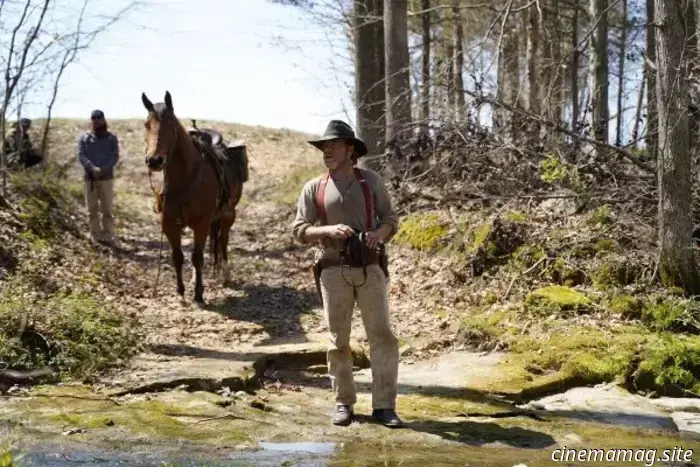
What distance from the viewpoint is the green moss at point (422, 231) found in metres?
11.7

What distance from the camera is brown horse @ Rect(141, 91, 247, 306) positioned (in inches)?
412

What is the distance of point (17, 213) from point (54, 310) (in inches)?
204

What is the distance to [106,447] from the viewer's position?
540 centimetres

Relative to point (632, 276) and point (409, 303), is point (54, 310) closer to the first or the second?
point (409, 303)

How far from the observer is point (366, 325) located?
6.27 meters

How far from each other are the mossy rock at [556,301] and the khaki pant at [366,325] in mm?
2978

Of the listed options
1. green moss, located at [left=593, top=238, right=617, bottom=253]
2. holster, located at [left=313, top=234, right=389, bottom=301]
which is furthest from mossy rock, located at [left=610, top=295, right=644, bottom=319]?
holster, located at [left=313, top=234, right=389, bottom=301]

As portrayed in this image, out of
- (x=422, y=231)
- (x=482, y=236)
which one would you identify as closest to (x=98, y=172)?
(x=422, y=231)

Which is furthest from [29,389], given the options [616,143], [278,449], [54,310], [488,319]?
[616,143]

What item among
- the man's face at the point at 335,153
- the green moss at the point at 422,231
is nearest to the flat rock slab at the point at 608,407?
the man's face at the point at 335,153

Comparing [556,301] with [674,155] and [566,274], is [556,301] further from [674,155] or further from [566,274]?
[674,155]

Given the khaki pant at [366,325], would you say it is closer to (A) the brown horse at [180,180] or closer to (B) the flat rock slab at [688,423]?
(B) the flat rock slab at [688,423]

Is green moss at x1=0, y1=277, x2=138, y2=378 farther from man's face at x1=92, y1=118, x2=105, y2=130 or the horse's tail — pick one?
man's face at x1=92, y1=118, x2=105, y2=130

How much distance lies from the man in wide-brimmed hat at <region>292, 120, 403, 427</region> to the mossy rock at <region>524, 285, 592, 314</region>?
2.99m
